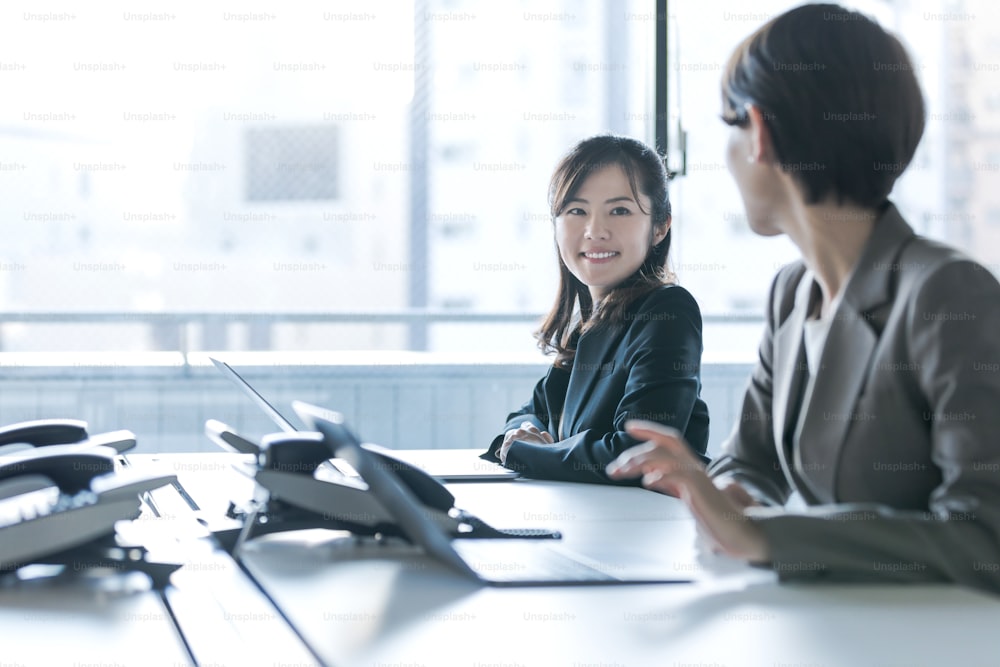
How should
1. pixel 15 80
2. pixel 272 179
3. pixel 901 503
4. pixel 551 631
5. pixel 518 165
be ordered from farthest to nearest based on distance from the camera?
pixel 272 179
pixel 518 165
pixel 15 80
pixel 901 503
pixel 551 631

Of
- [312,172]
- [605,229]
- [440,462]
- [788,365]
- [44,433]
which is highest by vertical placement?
[312,172]

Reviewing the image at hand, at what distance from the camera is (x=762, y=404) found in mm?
1298

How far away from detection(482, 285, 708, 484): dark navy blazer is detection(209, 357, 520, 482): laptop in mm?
57

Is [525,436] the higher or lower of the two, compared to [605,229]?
lower

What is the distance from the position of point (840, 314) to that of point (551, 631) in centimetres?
51

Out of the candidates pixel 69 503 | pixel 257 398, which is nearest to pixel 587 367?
→ pixel 257 398

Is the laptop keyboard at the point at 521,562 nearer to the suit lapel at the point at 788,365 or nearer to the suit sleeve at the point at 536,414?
the suit lapel at the point at 788,365

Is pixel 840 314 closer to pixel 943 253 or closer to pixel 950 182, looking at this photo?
pixel 943 253

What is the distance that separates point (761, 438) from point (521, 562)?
0.46 m

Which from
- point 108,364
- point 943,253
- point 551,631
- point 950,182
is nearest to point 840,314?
point 943,253

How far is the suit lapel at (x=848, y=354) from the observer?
1.00 m

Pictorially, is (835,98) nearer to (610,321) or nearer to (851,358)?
(851,358)

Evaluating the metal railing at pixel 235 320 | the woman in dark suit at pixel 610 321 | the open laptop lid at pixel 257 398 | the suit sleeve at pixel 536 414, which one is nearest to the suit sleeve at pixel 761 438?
the woman in dark suit at pixel 610 321

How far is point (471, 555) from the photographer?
38.8 inches
